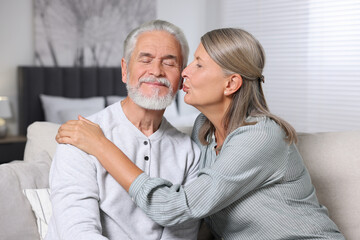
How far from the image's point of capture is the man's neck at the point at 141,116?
1678 millimetres

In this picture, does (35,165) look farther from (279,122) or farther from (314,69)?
(314,69)

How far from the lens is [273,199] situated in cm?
150

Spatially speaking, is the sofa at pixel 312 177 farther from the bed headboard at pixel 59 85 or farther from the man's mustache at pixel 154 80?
the bed headboard at pixel 59 85

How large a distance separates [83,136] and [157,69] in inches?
14.4

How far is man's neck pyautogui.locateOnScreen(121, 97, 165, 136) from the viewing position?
1.68 metres

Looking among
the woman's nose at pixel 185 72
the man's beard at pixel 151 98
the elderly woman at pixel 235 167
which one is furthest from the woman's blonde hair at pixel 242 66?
the man's beard at pixel 151 98

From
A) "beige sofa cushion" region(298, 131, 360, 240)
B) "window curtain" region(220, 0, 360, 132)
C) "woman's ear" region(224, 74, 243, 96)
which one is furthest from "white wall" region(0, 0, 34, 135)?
"woman's ear" region(224, 74, 243, 96)

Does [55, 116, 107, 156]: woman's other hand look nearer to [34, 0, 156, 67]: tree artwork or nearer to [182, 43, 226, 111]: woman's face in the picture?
[182, 43, 226, 111]: woman's face

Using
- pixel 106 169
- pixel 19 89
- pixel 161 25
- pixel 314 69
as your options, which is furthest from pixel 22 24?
pixel 106 169

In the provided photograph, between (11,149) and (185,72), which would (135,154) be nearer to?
(185,72)

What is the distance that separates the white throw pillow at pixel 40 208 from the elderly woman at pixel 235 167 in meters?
0.27

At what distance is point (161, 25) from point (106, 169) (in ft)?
1.93

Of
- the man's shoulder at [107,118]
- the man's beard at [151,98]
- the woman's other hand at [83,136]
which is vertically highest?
the man's beard at [151,98]

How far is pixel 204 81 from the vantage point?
1580mm
